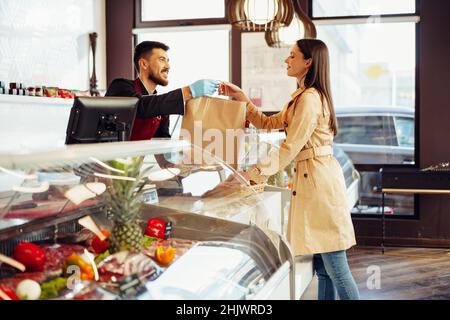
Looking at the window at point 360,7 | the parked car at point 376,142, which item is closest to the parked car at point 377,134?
the parked car at point 376,142

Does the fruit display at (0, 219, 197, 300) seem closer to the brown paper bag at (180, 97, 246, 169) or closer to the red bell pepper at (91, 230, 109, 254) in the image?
the red bell pepper at (91, 230, 109, 254)

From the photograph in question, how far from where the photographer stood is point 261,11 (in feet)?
15.2

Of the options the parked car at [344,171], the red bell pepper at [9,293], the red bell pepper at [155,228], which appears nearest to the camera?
the red bell pepper at [9,293]

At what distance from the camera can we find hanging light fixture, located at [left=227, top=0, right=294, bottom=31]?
4617 millimetres

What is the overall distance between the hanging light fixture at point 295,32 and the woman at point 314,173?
2228mm

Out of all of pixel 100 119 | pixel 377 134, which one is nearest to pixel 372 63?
pixel 377 134

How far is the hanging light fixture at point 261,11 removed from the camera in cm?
462

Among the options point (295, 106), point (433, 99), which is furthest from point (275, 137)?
point (433, 99)

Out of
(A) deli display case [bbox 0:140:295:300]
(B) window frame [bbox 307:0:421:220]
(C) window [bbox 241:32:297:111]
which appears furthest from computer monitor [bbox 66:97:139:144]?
(B) window frame [bbox 307:0:421:220]

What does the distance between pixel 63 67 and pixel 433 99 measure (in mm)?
3987

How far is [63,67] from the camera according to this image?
652 centimetres

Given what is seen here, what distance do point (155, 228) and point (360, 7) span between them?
5347 millimetres

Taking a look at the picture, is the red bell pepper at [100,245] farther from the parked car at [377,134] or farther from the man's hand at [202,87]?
the parked car at [377,134]
